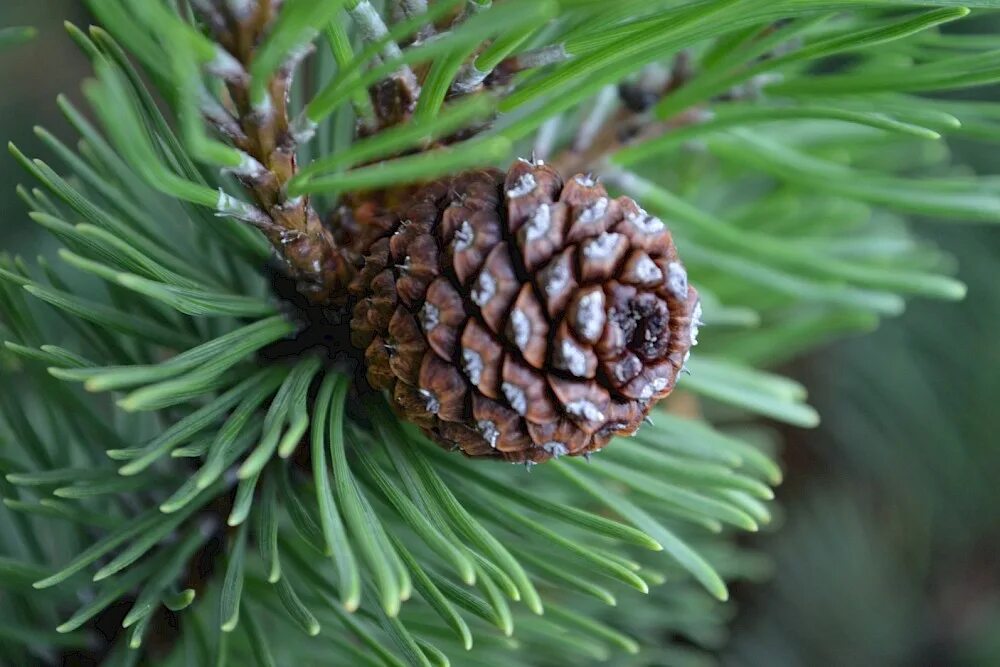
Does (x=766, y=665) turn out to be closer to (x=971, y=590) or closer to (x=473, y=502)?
(x=971, y=590)

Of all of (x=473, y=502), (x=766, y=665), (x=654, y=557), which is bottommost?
(x=766, y=665)

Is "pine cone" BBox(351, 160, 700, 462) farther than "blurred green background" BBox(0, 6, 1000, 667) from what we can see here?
No

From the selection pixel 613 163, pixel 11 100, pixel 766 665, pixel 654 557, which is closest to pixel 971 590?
pixel 766 665

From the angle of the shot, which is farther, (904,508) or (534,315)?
(904,508)

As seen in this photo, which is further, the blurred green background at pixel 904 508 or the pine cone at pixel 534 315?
the blurred green background at pixel 904 508

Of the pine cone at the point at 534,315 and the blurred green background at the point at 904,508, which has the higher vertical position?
the pine cone at the point at 534,315
